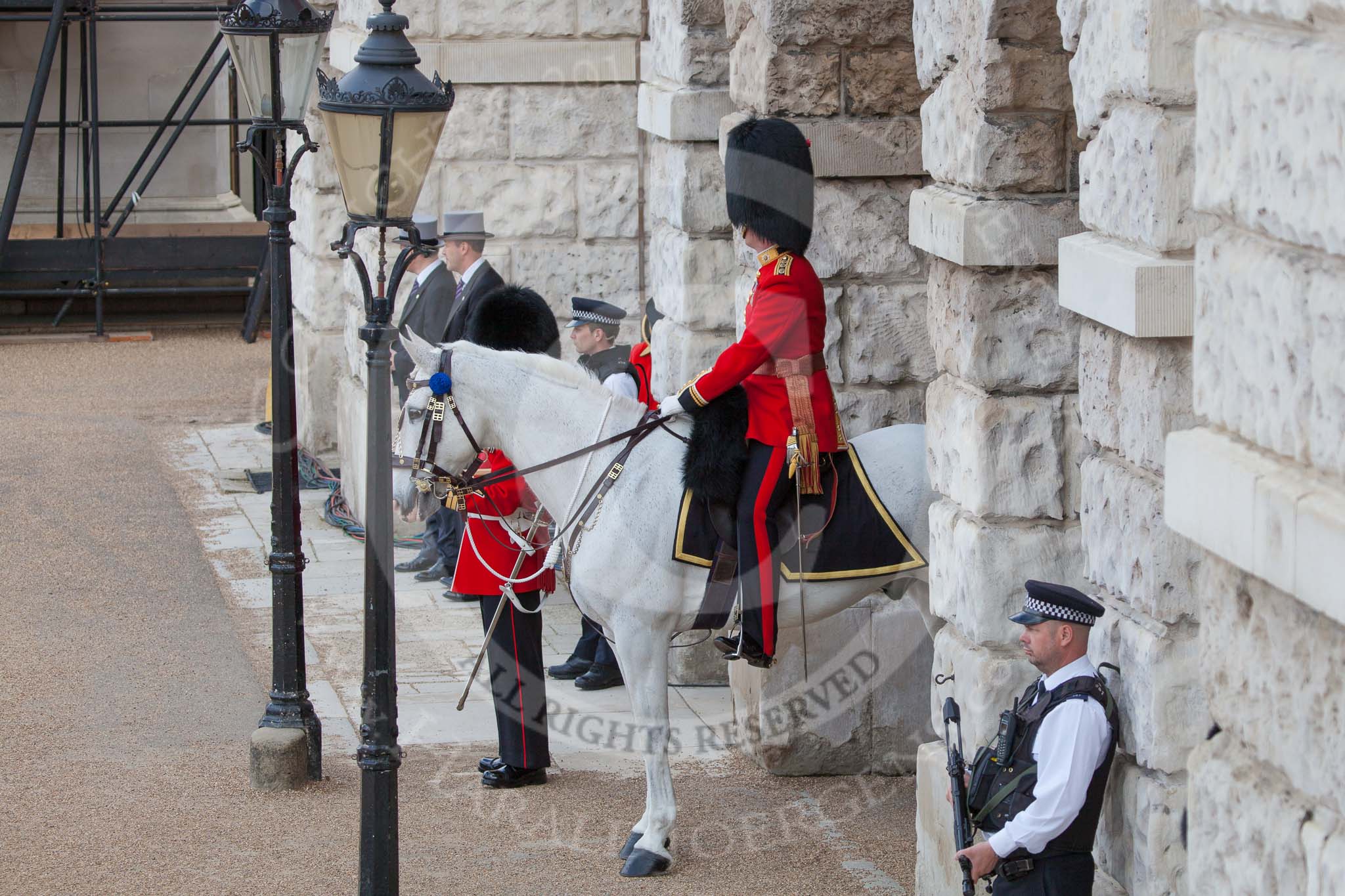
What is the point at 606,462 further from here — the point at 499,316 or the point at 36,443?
the point at 36,443

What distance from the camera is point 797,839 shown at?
635cm

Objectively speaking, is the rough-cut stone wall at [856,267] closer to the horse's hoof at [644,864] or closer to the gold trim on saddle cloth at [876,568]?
the gold trim on saddle cloth at [876,568]

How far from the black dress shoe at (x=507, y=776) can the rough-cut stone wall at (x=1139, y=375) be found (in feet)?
9.79

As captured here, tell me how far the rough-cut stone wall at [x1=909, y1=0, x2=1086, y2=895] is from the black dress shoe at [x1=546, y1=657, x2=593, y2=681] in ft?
11.2

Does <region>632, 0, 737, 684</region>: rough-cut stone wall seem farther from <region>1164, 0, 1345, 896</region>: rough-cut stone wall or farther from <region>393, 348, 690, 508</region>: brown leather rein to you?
<region>1164, 0, 1345, 896</region>: rough-cut stone wall

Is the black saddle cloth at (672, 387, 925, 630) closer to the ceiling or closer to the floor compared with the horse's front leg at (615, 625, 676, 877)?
closer to the ceiling

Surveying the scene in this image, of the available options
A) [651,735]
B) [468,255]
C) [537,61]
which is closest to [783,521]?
[651,735]

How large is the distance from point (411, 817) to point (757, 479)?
187 centimetres

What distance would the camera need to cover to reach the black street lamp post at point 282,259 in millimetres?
6641

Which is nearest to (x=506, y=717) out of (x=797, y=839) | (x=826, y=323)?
(x=797, y=839)

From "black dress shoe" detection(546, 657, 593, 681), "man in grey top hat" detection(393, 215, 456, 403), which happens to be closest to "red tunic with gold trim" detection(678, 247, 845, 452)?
"black dress shoe" detection(546, 657, 593, 681)

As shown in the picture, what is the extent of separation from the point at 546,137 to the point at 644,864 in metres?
5.27

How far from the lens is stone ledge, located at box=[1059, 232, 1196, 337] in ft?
12.4

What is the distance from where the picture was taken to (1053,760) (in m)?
4.20
